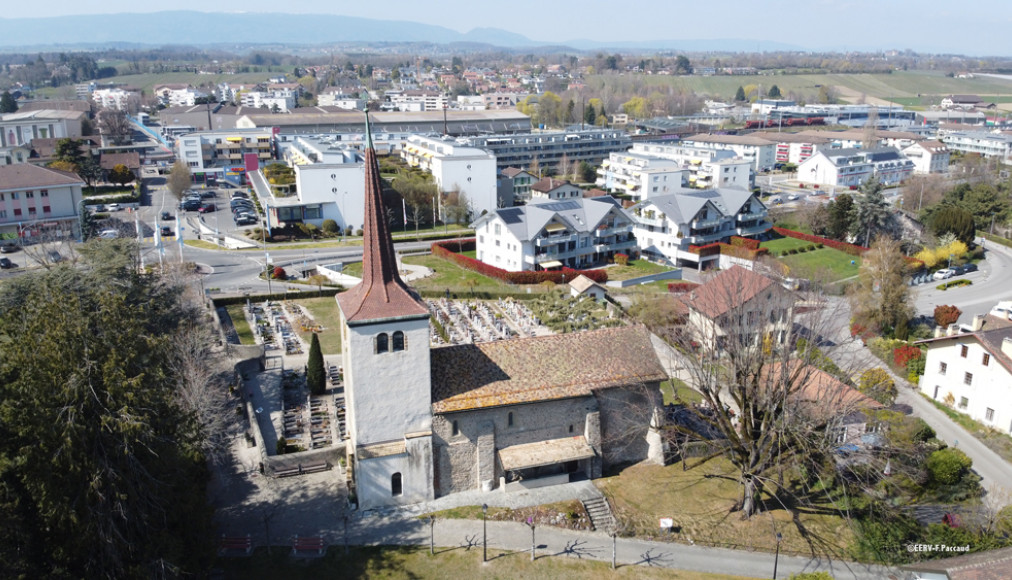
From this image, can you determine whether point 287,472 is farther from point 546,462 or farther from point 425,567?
point 546,462

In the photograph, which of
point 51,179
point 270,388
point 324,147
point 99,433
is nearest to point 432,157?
point 324,147

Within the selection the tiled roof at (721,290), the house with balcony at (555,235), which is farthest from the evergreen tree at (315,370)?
the house with balcony at (555,235)

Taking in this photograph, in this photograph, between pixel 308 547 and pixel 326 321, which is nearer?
pixel 308 547

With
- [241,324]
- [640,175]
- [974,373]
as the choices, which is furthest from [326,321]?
[640,175]

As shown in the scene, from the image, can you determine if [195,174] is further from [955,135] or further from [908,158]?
[955,135]

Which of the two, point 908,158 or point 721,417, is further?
point 908,158

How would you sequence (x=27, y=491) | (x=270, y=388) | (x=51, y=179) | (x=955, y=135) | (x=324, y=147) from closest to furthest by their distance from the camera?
(x=27, y=491) → (x=270, y=388) → (x=51, y=179) → (x=324, y=147) → (x=955, y=135)

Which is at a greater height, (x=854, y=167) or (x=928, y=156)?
(x=928, y=156)

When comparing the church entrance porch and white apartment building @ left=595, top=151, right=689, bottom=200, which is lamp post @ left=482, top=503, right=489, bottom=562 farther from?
white apartment building @ left=595, top=151, right=689, bottom=200
